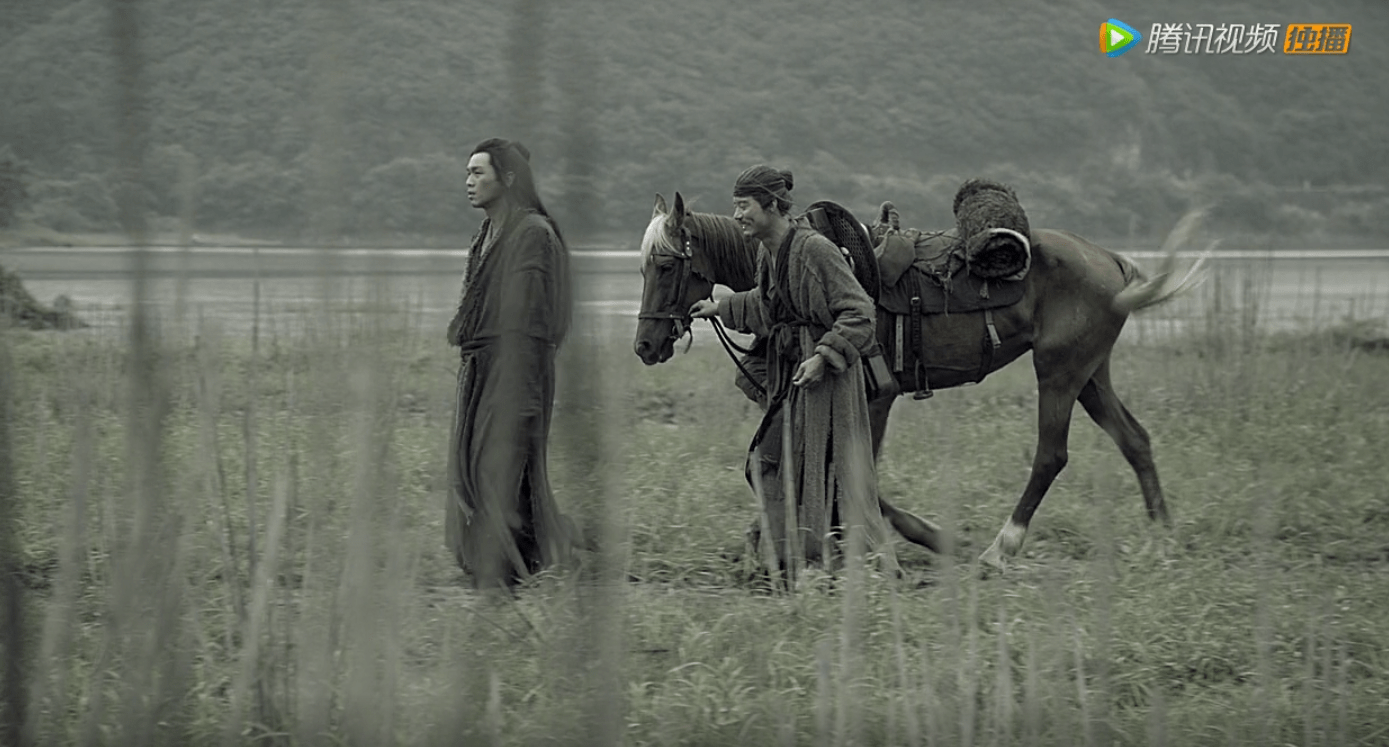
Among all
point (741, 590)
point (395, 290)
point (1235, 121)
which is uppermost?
point (1235, 121)

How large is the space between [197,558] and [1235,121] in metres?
22.3

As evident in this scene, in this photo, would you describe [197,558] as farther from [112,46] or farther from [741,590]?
[741,590]

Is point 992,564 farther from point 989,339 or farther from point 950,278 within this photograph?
point 950,278

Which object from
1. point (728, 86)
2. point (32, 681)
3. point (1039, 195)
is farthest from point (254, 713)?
point (1039, 195)

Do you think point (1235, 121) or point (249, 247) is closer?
point (249, 247)

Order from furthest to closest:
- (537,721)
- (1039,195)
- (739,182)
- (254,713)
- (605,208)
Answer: (1039,195), (739,182), (254,713), (537,721), (605,208)

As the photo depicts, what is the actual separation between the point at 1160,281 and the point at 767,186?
82.2 inches

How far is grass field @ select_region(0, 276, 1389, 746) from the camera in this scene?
6.48 ft

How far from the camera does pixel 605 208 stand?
5.55ft

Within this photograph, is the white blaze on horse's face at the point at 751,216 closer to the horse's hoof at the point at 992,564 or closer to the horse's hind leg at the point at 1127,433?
the horse's hoof at the point at 992,564

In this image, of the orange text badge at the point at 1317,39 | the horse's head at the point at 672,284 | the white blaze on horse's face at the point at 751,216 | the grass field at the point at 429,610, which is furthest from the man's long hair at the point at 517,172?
the orange text badge at the point at 1317,39

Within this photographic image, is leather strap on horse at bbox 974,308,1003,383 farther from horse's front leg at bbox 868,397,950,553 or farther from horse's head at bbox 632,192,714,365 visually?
horse's head at bbox 632,192,714,365

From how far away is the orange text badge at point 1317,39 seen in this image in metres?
22.3

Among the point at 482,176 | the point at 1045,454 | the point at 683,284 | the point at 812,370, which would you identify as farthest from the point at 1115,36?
the point at 482,176
